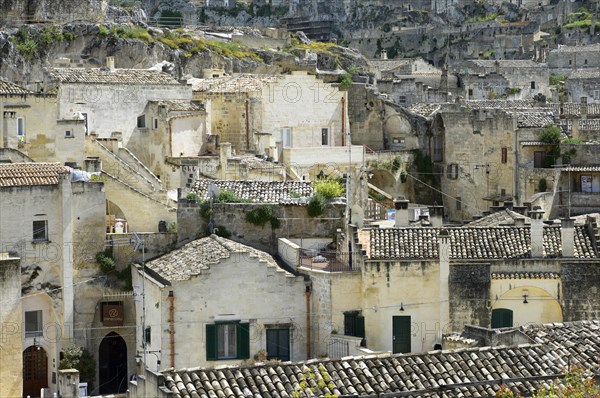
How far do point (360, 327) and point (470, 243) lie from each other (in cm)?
434

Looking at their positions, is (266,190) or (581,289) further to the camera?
(266,190)

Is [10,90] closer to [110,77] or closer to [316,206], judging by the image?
[110,77]

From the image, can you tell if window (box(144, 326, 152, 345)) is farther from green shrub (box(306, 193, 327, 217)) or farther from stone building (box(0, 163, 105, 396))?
green shrub (box(306, 193, 327, 217))

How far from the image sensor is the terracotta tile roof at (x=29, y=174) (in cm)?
4825

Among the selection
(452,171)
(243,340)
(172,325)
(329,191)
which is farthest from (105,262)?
(452,171)

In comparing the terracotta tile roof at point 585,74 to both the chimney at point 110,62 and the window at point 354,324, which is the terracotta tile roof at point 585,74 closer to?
the chimney at point 110,62

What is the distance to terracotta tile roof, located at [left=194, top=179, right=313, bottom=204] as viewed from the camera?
50.2 metres

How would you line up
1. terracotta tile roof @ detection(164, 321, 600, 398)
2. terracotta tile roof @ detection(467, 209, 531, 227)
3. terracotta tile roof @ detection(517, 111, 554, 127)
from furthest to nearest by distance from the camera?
terracotta tile roof @ detection(517, 111, 554, 127)
terracotta tile roof @ detection(467, 209, 531, 227)
terracotta tile roof @ detection(164, 321, 600, 398)

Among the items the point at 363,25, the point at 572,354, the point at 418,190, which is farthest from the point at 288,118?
the point at 363,25

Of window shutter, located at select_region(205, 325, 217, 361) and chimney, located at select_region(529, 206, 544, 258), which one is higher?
chimney, located at select_region(529, 206, 544, 258)

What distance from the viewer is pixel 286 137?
71.6m

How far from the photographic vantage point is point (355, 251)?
152 feet

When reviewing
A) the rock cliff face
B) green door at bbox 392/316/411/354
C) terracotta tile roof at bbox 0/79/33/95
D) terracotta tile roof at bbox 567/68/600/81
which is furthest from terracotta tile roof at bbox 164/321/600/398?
terracotta tile roof at bbox 567/68/600/81

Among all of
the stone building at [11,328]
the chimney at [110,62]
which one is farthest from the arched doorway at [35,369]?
the chimney at [110,62]
